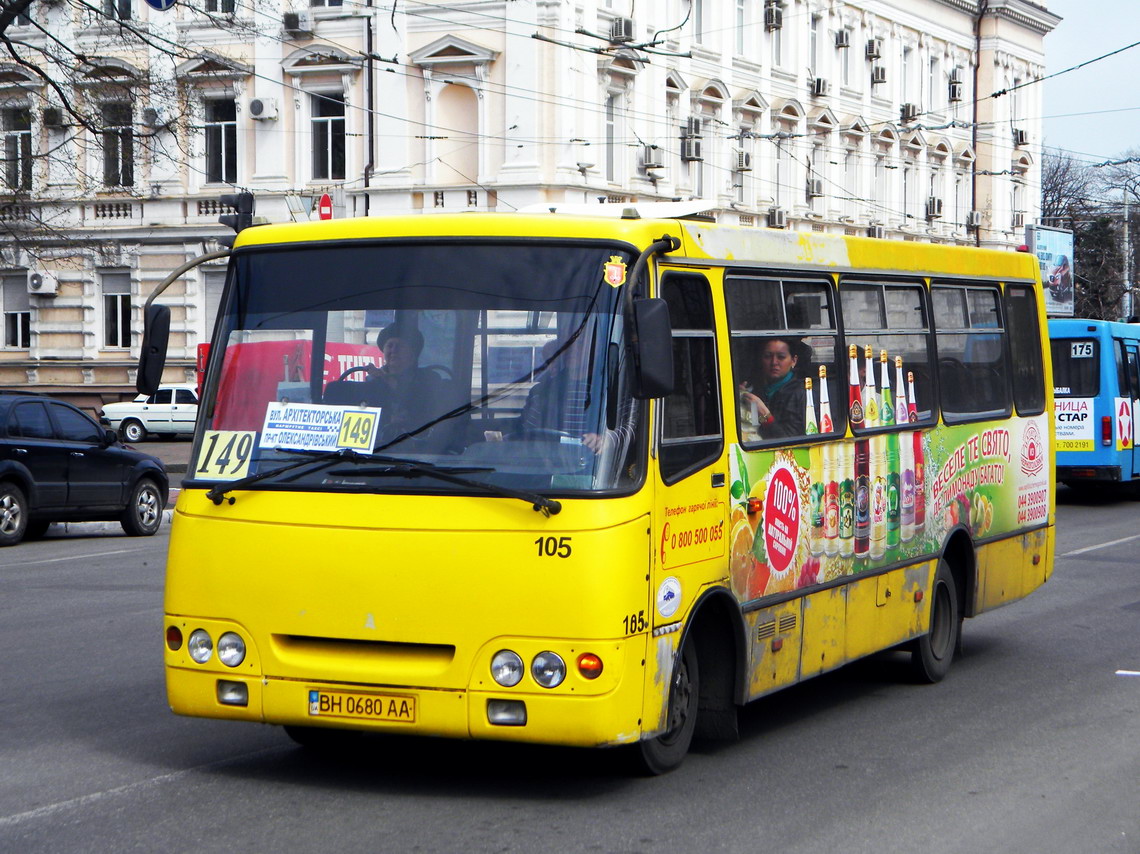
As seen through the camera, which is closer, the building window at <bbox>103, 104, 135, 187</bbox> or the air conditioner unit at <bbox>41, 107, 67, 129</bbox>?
the building window at <bbox>103, 104, 135, 187</bbox>

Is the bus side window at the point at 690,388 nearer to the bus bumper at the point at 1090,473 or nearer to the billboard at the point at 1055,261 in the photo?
the bus bumper at the point at 1090,473

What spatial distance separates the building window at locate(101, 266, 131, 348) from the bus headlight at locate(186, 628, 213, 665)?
3848cm

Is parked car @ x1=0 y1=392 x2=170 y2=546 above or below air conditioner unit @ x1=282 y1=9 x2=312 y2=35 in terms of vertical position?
below

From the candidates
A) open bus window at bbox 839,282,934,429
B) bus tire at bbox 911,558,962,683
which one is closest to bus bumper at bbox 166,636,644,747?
open bus window at bbox 839,282,934,429

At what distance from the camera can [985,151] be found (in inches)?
2463

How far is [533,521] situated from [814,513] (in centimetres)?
234

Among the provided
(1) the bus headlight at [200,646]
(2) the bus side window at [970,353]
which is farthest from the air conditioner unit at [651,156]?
(1) the bus headlight at [200,646]

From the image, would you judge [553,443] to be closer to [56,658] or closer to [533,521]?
[533,521]

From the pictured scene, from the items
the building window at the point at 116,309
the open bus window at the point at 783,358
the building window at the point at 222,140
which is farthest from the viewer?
the building window at the point at 116,309

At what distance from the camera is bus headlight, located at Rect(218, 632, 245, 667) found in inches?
275

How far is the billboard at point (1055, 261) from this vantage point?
187ft

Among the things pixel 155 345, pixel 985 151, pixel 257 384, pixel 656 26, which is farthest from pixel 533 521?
pixel 985 151

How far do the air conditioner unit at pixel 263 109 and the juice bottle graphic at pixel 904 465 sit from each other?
112 feet

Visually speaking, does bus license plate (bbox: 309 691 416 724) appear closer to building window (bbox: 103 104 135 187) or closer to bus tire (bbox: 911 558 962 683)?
bus tire (bbox: 911 558 962 683)
